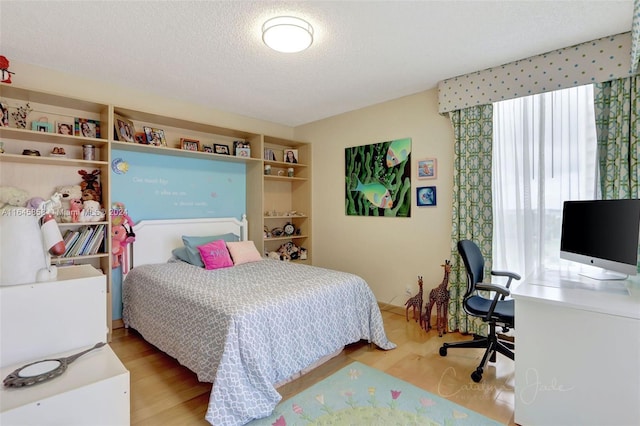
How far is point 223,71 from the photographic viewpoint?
2822mm

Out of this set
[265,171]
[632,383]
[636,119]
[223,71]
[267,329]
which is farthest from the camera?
[265,171]

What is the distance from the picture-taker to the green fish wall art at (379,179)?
11.7 ft

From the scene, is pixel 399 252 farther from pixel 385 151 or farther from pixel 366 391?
pixel 366 391

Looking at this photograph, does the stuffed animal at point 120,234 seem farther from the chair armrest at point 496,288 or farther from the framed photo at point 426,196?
the chair armrest at point 496,288

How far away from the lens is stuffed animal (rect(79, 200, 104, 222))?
9.29 ft

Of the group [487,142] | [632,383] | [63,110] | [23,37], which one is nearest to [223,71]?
[23,37]

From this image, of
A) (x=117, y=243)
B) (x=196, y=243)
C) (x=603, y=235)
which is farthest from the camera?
(x=196, y=243)

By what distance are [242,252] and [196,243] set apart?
1.68ft

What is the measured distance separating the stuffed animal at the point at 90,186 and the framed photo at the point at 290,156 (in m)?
2.34

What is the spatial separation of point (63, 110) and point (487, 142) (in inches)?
157

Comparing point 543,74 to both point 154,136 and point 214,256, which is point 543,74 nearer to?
point 214,256

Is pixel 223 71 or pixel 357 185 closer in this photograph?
pixel 223 71

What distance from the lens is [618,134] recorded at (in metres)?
2.25

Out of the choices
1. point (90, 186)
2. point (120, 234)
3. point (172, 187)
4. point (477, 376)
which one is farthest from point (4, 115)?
point (477, 376)
